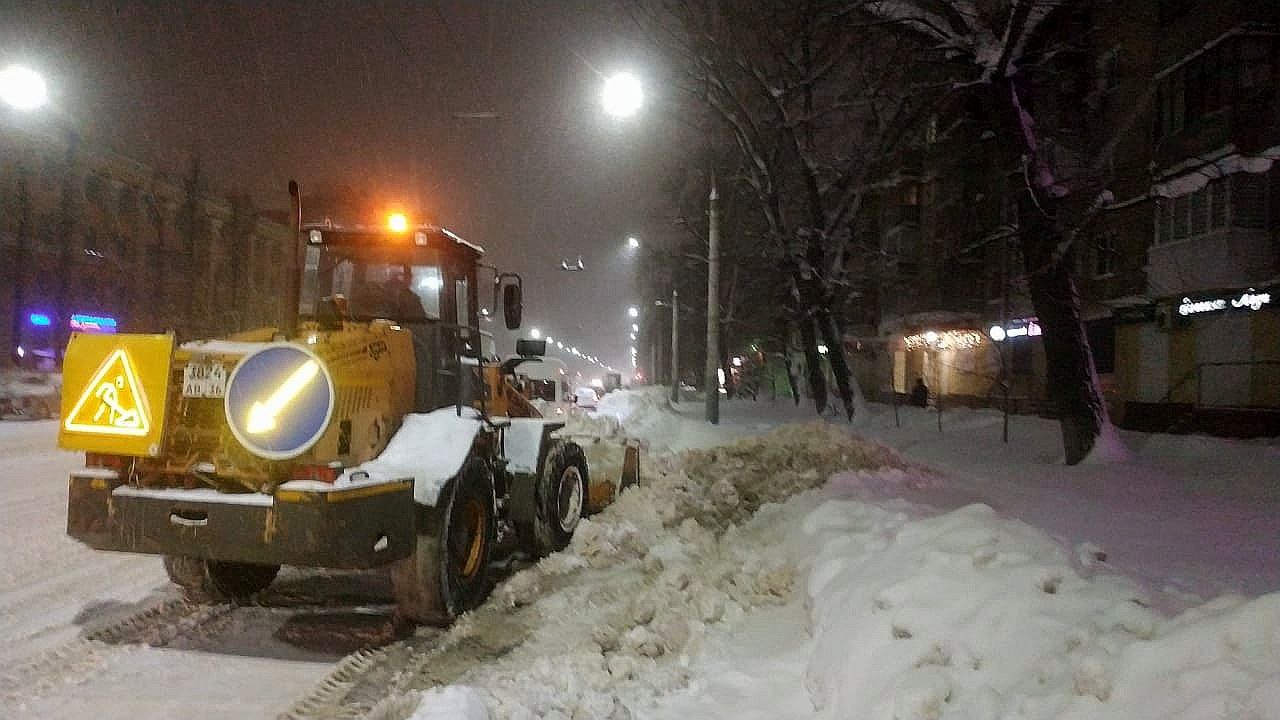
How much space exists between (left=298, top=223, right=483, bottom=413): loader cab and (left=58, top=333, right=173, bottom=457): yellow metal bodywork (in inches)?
→ 73.0

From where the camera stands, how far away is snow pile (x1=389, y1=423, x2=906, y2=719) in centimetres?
480

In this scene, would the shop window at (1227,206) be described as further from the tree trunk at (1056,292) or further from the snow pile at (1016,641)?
the snow pile at (1016,641)

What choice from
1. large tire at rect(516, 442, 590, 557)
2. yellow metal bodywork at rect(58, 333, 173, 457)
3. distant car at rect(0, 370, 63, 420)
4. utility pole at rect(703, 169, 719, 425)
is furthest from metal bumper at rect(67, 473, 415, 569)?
distant car at rect(0, 370, 63, 420)

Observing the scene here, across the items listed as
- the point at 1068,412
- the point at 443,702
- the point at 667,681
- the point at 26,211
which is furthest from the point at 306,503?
the point at 26,211

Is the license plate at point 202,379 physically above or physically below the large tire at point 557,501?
above

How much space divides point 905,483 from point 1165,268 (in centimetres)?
1746

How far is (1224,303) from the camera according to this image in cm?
2177

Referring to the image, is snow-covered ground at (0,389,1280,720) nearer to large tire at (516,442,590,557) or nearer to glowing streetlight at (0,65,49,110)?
large tire at (516,442,590,557)

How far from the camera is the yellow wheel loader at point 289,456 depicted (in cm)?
542

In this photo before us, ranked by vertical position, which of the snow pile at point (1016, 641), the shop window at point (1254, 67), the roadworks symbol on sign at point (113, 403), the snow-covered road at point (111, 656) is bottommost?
the snow-covered road at point (111, 656)

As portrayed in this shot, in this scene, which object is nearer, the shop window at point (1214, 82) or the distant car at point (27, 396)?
the shop window at point (1214, 82)

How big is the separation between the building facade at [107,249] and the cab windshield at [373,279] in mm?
36620

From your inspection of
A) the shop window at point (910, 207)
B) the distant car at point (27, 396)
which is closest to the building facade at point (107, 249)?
the distant car at point (27, 396)

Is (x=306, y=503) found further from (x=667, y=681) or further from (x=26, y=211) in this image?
(x=26, y=211)
